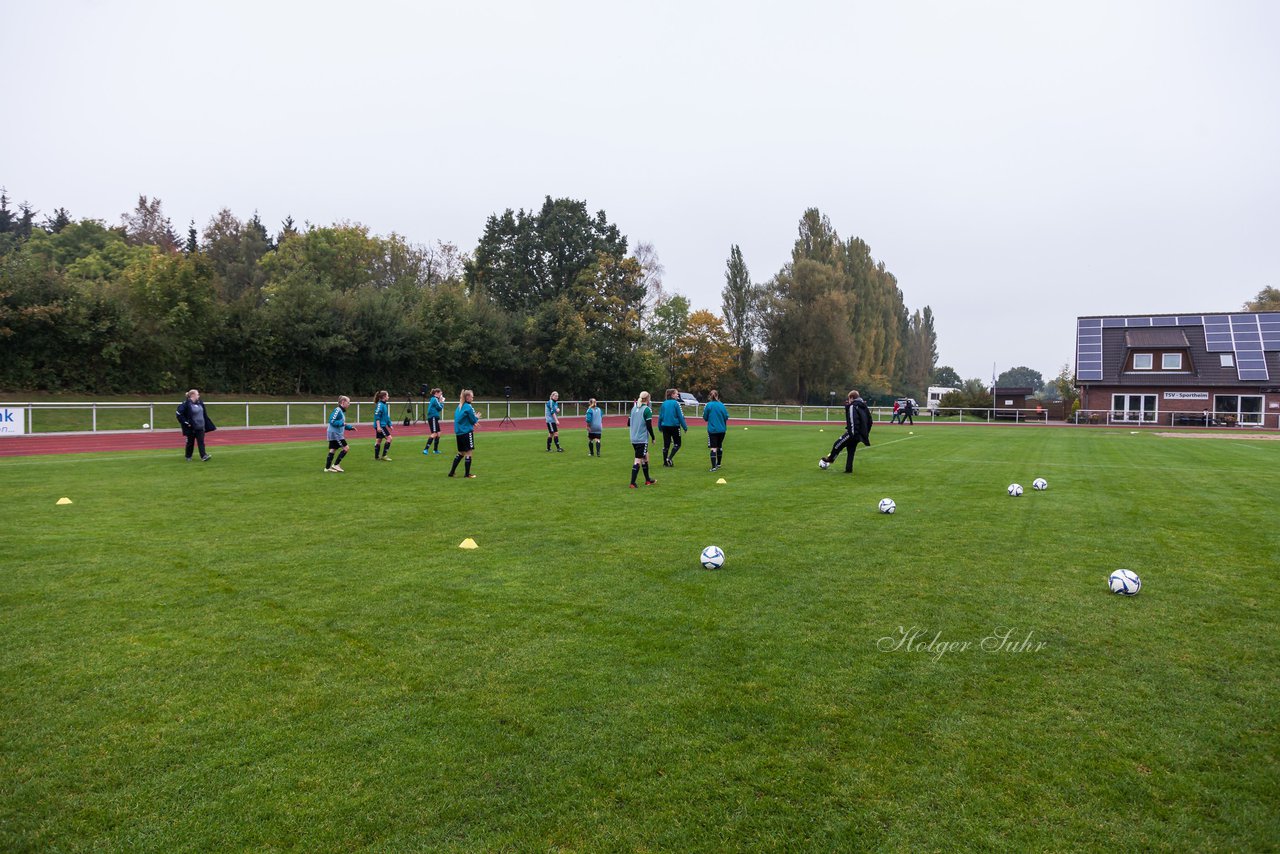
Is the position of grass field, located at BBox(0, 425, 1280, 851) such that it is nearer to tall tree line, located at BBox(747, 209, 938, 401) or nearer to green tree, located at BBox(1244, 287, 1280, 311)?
tall tree line, located at BBox(747, 209, 938, 401)

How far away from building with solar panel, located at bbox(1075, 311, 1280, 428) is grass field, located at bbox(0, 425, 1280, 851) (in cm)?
4697

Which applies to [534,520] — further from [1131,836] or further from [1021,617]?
[1131,836]

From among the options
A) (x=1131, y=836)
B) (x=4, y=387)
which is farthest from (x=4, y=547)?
(x=4, y=387)

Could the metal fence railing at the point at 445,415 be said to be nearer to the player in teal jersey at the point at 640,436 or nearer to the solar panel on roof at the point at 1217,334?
the solar panel on roof at the point at 1217,334

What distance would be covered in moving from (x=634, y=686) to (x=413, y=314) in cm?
4428

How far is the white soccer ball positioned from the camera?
6566 mm

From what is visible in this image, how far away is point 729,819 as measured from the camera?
3.22 meters

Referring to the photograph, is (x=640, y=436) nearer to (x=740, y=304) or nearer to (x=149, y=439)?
(x=149, y=439)

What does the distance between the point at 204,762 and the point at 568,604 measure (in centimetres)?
307

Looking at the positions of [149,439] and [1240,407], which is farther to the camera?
[1240,407]

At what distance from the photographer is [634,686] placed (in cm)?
457

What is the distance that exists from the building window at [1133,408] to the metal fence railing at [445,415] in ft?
0.22

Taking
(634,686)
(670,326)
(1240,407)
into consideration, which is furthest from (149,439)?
(1240,407)

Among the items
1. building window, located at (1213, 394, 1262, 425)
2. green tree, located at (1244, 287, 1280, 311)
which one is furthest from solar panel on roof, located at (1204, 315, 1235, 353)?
green tree, located at (1244, 287, 1280, 311)
